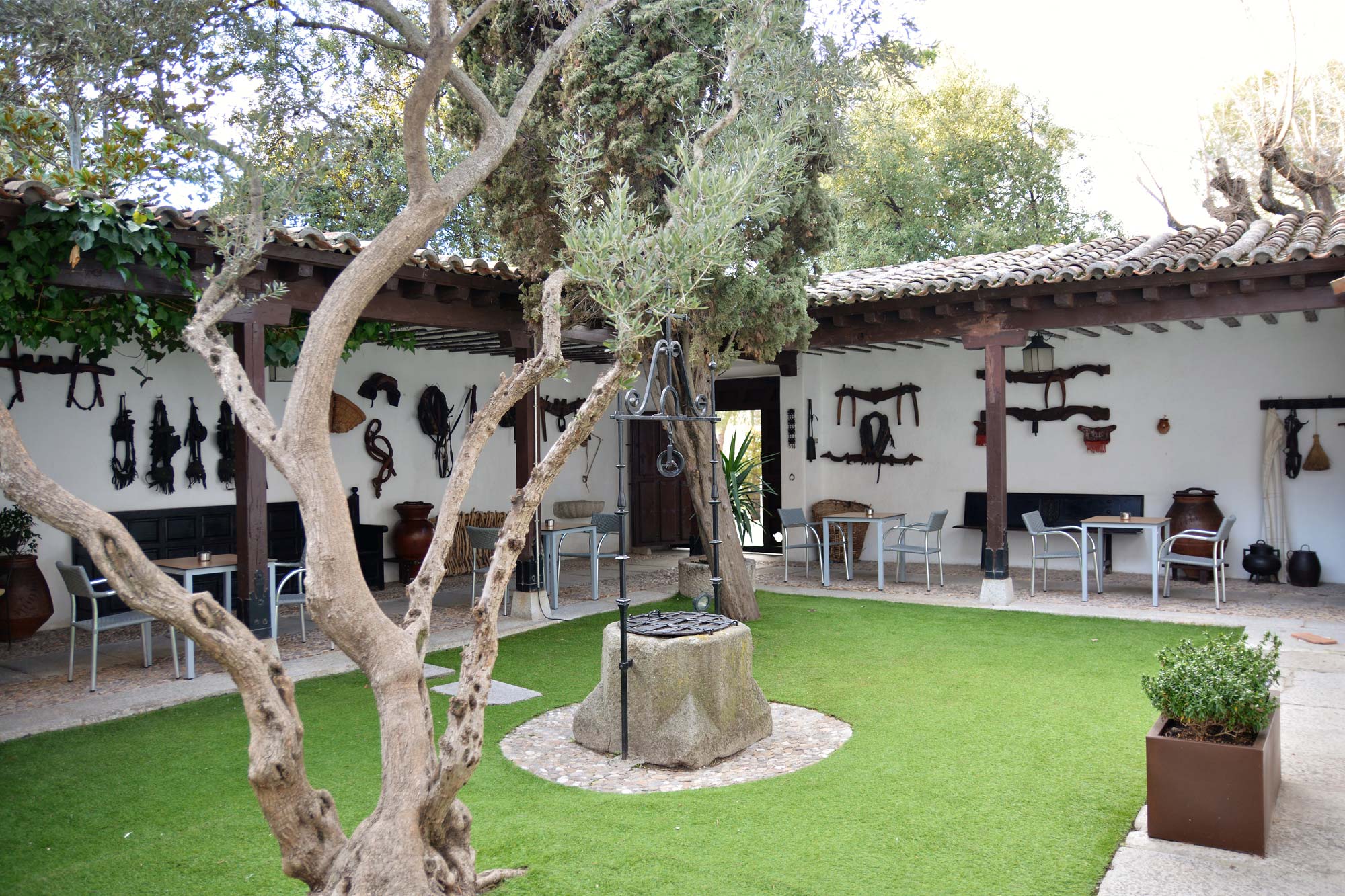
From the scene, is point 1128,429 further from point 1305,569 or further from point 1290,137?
point 1290,137

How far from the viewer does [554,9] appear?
20.2 ft

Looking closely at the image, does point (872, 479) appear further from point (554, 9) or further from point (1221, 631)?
point (554, 9)

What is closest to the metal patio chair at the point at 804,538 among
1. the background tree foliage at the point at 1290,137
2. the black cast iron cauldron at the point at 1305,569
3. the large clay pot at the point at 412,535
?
the large clay pot at the point at 412,535

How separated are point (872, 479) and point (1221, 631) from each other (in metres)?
4.76

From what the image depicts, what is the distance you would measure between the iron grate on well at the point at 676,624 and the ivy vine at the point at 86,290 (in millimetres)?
2509

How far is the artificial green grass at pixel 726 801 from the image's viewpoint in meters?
2.91

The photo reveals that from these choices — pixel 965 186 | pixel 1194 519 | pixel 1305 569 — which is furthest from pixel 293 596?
pixel 965 186

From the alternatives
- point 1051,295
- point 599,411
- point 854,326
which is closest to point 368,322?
point 854,326

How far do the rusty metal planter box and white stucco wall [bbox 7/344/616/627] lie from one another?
7230 mm

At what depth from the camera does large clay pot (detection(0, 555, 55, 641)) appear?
21.5 ft

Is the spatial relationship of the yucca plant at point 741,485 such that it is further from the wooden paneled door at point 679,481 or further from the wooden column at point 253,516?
the wooden column at point 253,516

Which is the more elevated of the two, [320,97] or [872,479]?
[320,97]

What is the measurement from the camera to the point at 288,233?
213 inches

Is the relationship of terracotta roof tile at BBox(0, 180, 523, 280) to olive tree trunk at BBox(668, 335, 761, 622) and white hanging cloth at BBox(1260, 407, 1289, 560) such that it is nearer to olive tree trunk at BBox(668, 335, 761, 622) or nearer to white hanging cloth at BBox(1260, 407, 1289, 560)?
olive tree trunk at BBox(668, 335, 761, 622)
